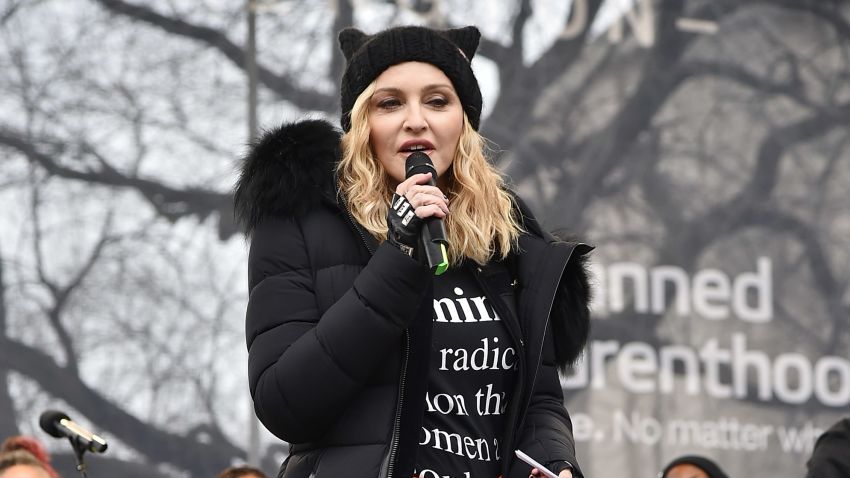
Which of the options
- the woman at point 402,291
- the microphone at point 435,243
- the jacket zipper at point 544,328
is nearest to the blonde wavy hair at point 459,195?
the woman at point 402,291

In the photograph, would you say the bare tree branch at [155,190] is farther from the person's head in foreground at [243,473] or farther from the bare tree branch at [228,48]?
the person's head in foreground at [243,473]

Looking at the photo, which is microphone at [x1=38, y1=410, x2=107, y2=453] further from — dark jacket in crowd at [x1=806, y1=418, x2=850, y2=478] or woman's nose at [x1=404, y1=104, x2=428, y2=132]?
dark jacket in crowd at [x1=806, y1=418, x2=850, y2=478]

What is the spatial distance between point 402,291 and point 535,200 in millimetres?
4240

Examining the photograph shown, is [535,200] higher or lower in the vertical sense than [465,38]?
higher

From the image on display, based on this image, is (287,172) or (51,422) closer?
(287,172)

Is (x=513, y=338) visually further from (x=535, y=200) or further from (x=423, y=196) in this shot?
(x=535, y=200)

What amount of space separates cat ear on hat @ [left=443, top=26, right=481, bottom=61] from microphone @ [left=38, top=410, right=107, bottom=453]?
3.95 ft

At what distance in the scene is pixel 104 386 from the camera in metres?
5.65

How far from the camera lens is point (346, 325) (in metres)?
1.99

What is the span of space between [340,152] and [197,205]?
12.2 feet

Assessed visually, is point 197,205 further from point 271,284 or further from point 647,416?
point 271,284

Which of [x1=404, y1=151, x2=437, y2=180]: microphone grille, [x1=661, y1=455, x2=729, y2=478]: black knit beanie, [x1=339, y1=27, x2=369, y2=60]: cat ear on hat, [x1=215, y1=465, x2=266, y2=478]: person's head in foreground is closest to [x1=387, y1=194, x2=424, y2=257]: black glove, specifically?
[x1=404, y1=151, x2=437, y2=180]: microphone grille

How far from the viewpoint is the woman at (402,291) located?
2016 millimetres

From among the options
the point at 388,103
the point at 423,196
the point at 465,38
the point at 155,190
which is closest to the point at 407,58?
the point at 388,103
